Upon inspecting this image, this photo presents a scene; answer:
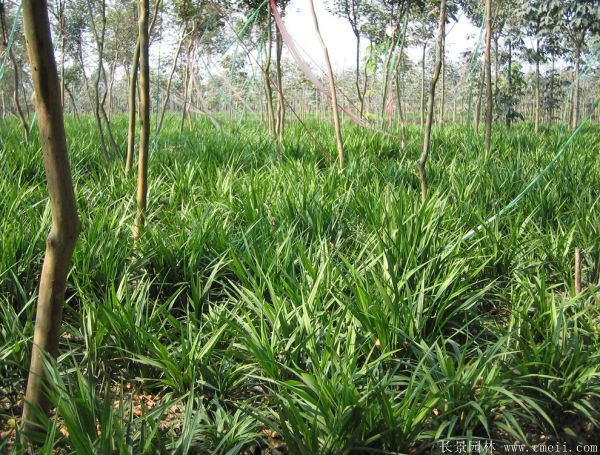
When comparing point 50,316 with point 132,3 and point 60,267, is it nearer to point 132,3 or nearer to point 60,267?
point 60,267

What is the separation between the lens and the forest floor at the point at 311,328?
4.32 feet

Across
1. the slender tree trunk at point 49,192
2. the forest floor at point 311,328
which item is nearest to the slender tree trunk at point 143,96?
the forest floor at point 311,328

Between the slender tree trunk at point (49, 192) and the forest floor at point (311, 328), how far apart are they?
0.06 m

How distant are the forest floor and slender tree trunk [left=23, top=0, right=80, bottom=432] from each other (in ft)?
0.21

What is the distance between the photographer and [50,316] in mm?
1137

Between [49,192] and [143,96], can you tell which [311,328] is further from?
[143,96]

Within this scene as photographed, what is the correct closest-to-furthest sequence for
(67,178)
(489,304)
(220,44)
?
(67,178)
(489,304)
(220,44)

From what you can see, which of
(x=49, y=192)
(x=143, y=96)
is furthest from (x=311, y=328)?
(x=143, y=96)

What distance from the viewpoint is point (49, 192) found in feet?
3.47

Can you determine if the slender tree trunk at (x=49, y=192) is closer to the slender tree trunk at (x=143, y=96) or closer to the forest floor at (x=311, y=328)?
the forest floor at (x=311, y=328)

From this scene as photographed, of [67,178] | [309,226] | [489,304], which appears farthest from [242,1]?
[67,178]

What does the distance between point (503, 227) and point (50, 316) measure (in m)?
2.26

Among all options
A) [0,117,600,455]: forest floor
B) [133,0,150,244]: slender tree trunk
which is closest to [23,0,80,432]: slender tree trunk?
[0,117,600,455]: forest floor

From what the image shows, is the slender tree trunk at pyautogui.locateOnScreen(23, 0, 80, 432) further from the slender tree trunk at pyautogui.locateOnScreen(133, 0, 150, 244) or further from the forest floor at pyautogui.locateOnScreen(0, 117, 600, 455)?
the slender tree trunk at pyautogui.locateOnScreen(133, 0, 150, 244)
